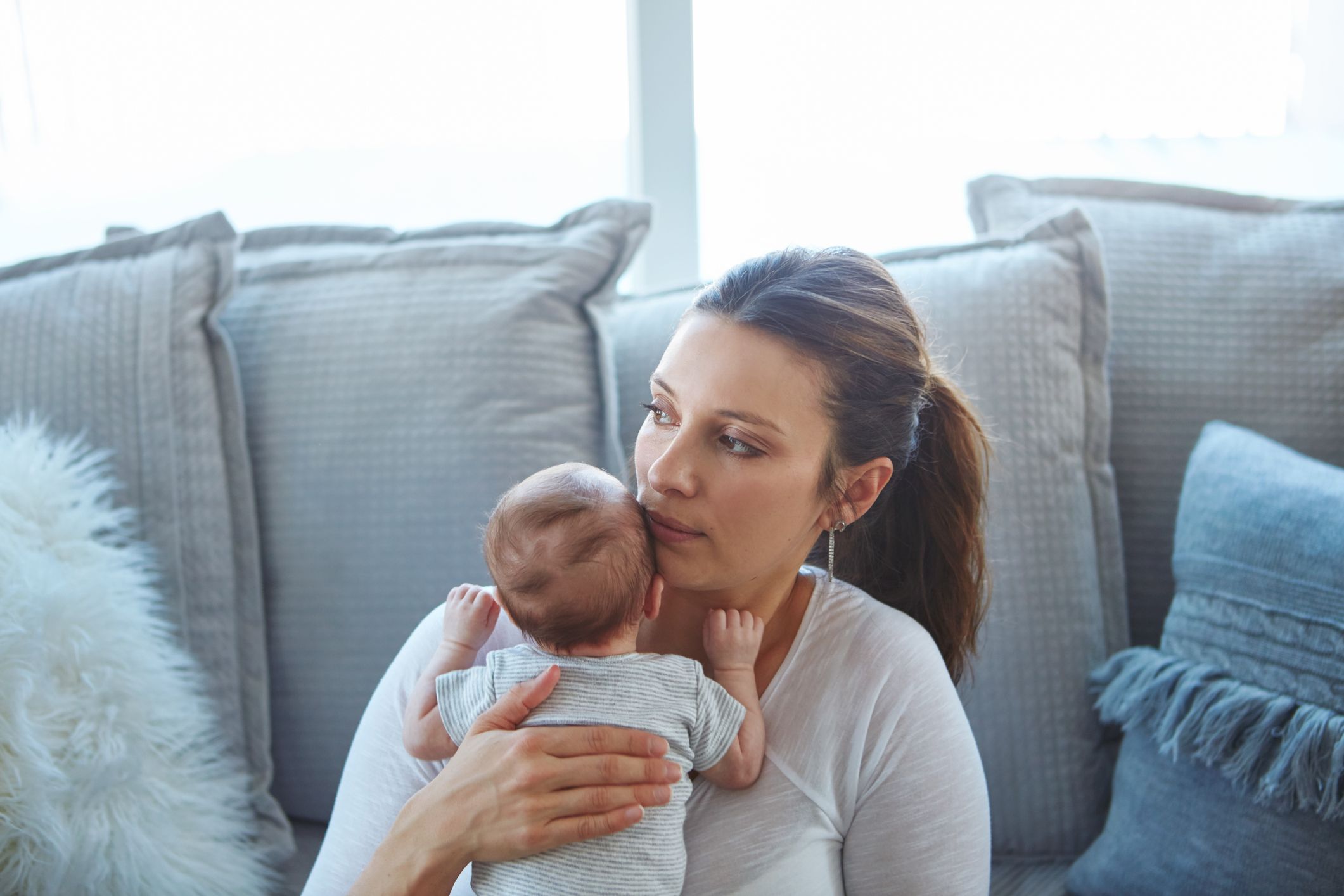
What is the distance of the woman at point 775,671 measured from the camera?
927mm

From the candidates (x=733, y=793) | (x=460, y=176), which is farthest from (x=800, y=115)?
(x=733, y=793)

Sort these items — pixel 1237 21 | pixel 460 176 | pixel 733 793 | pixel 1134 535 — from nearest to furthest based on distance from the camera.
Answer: pixel 733 793 → pixel 1134 535 → pixel 1237 21 → pixel 460 176

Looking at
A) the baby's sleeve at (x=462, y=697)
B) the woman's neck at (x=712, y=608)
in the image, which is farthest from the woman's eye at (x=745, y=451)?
the baby's sleeve at (x=462, y=697)

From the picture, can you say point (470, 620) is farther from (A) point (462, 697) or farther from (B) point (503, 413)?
(B) point (503, 413)

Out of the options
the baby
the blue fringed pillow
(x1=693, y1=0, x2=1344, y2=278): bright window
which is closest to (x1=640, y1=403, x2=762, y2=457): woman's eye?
the baby

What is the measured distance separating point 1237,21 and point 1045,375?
0.95 m

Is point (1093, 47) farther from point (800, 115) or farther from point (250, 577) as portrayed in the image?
point (250, 577)

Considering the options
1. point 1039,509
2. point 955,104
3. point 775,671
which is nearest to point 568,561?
point 775,671

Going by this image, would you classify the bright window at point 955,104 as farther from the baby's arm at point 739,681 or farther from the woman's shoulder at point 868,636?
the baby's arm at point 739,681

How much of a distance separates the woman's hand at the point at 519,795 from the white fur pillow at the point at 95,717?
1.15 ft

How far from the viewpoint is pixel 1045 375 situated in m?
1.43

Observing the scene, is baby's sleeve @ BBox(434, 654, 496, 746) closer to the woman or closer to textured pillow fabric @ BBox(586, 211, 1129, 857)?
the woman

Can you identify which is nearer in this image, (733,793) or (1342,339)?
(733,793)

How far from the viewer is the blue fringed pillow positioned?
1.12 meters
